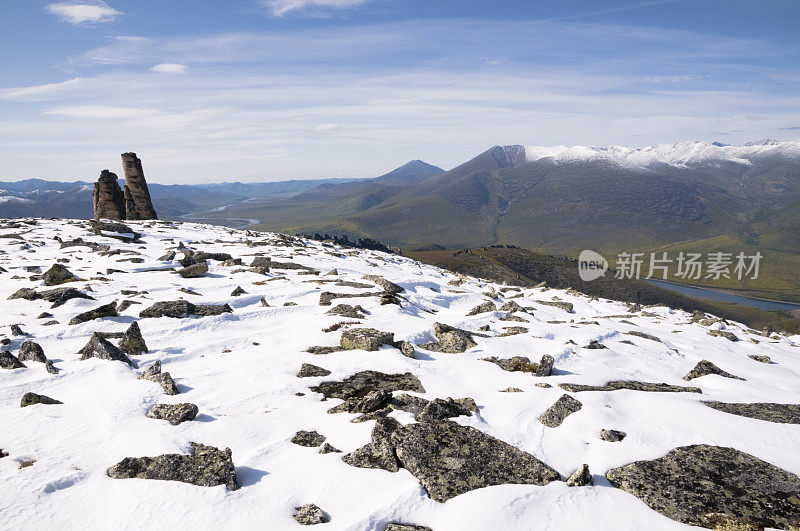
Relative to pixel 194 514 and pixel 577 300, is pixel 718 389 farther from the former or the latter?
pixel 577 300

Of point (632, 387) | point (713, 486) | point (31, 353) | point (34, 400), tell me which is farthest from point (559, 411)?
point (31, 353)

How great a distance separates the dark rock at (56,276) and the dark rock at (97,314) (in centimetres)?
648

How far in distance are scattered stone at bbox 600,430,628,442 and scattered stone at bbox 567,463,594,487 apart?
1.84m

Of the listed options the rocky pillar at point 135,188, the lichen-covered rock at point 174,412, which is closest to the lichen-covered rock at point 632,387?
the lichen-covered rock at point 174,412

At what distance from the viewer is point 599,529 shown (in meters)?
6.34

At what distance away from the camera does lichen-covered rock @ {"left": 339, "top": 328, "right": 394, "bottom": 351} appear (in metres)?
13.7

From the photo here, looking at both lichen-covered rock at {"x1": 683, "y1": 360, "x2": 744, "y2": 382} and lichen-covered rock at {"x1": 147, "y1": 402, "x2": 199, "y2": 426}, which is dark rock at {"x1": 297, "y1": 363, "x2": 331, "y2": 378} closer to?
lichen-covered rock at {"x1": 147, "y1": 402, "x2": 199, "y2": 426}

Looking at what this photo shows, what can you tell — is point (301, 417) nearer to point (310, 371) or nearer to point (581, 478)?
point (310, 371)

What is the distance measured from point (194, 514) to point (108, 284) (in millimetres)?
18630

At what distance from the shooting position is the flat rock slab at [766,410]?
1028 cm

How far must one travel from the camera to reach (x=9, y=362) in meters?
11.1

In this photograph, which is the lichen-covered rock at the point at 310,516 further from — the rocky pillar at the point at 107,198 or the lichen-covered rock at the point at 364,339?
the rocky pillar at the point at 107,198

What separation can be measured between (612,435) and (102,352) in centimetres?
1365

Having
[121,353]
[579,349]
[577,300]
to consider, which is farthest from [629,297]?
[121,353]
